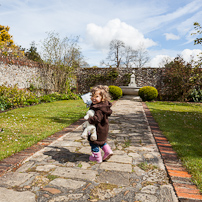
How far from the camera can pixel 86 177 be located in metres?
2.38

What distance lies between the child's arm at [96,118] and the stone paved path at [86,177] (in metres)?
0.65

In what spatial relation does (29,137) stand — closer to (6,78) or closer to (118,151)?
(118,151)

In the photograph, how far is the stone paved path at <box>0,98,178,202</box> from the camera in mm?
1979

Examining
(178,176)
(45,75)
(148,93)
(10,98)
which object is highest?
(45,75)

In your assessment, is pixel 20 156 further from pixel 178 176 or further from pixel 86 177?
pixel 178 176

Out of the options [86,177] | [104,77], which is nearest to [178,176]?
[86,177]

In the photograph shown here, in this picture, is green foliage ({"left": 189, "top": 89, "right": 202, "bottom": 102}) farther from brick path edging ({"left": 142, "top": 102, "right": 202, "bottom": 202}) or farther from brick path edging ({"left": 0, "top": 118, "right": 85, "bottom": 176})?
brick path edging ({"left": 0, "top": 118, "right": 85, "bottom": 176})

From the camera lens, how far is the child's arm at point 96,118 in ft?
8.89

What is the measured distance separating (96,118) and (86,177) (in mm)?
795

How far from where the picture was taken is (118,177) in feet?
7.87

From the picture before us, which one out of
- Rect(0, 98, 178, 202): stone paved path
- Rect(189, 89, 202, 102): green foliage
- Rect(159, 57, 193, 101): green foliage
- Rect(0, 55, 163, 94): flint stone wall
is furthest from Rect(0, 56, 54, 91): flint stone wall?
Rect(189, 89, 202, 102): green foliage

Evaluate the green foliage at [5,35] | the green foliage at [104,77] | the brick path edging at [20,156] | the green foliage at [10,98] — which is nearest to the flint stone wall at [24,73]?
the green foliage at [10,98]

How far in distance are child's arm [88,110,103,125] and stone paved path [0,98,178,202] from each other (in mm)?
649

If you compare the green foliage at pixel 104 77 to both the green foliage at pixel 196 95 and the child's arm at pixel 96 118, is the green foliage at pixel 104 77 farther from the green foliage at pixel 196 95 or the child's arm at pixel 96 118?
the child's arm at pixel 96 118
